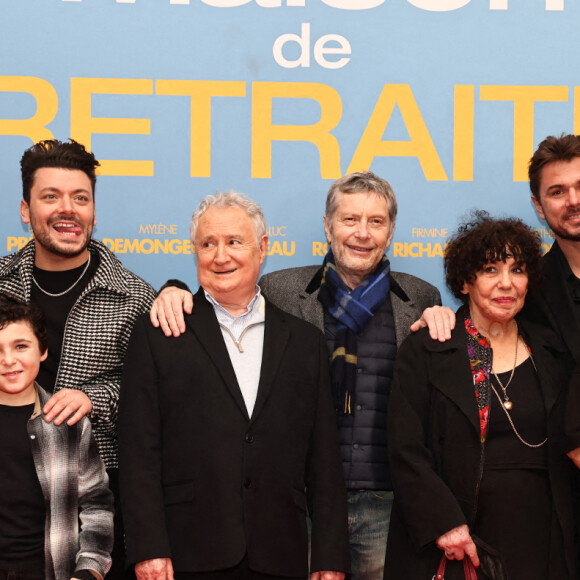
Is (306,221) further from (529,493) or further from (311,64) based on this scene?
(529,493)

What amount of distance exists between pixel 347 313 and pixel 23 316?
1151mm

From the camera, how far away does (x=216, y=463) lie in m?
2.26

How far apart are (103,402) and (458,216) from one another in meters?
1.97

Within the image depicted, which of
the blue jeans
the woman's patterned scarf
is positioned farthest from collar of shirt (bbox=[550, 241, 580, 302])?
the blue jeans

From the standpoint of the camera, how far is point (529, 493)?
7.86 ft

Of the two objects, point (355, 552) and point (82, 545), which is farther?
point (355, 552)

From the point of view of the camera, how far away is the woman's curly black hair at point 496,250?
2.52m

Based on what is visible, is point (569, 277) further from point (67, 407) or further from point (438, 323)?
point (67, 407)

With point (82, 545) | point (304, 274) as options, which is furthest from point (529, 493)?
point (82, 545)

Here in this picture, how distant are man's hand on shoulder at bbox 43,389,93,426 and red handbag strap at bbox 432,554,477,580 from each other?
128 cm

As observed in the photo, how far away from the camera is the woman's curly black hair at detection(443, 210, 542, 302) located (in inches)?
99.1

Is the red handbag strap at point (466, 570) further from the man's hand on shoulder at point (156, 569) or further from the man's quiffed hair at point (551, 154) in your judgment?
the man's quiffed hair at point (551, 154)

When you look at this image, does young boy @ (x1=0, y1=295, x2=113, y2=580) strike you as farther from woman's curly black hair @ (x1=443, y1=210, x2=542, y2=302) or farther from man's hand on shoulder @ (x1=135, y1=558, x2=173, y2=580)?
woman's curly black hair @ (x1=443, y1=210, x2=542, y2=302)

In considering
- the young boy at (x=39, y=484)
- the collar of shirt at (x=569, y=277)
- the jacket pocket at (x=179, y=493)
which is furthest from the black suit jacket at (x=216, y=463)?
the collar of shirt at (x=569, y=277)
